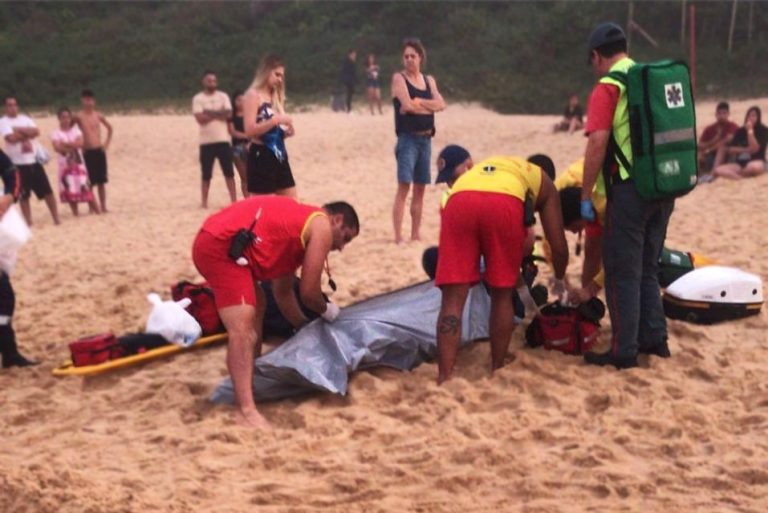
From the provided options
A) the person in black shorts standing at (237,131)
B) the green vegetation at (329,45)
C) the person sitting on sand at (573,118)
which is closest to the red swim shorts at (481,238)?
the person in black shorts standing at (237,131)

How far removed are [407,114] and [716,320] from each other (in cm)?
340

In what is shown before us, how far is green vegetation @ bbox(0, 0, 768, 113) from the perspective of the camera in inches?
1144

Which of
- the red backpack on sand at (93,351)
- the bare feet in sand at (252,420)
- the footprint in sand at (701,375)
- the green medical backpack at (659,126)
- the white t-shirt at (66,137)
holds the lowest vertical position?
the footprint in sand at (701,375)

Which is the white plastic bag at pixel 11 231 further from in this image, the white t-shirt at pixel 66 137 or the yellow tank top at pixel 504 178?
the white t-shirt at pixel 66 137

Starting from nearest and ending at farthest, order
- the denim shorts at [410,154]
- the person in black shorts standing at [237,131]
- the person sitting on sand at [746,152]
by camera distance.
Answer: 1. the denim shorts at [410,154]
2. the person in black shorts standing at [237,131]
3. the person sitting on sand at [746,152]

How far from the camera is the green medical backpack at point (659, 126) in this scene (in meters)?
5.17

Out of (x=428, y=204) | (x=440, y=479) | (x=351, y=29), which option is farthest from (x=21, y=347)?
(x=351, y=29)

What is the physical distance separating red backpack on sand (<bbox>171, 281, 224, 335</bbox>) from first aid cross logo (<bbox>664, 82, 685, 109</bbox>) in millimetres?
2996

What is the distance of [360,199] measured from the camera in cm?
1312

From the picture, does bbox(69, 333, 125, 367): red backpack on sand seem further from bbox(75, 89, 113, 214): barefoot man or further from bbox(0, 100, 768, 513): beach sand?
bbox(75, 89, 113, 214): barefoot man

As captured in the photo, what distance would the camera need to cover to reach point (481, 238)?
5410mm

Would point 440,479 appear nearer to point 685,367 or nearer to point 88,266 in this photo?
point 685,367

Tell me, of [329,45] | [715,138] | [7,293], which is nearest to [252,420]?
[7,293]

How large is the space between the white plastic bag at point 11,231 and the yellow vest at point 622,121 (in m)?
3.37
